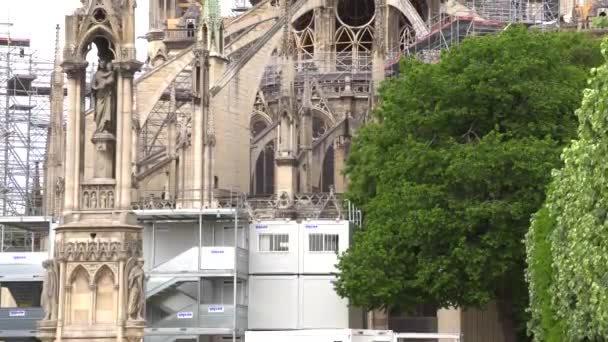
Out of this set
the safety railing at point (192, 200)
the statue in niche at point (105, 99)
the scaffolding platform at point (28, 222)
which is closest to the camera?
the statue in niche at point (105, 99)

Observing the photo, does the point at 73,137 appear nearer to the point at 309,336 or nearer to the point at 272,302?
the point at 309,336

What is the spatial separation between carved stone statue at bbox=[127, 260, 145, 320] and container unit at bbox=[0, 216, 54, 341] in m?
31.3

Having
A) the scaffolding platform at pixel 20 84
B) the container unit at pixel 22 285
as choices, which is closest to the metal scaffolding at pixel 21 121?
the scaffolding platform at pixel 20 84

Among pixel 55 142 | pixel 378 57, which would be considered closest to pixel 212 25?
pixel 378 57

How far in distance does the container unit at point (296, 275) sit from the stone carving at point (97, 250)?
3233 centimetres

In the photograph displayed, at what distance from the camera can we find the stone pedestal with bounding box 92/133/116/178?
92.1ft

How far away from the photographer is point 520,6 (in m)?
85.8

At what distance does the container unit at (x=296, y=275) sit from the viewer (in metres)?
59.7

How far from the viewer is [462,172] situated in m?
51.4

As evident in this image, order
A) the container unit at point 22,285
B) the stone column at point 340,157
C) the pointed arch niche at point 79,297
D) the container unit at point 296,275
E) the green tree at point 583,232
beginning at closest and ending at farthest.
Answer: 1. the pointed arch niche at point 79,297
2. the green tree at point 583,232
3. the container unit at point 22,285
4. the container unit at point 296,275
5. the stone column at point 340,157

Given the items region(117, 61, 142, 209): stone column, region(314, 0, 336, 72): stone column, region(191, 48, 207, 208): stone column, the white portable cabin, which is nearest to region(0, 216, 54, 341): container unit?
region(191, 48, 207, 208): stone column

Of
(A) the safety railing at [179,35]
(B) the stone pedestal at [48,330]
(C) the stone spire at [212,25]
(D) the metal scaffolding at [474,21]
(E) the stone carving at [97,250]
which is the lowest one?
(B) the stone pedestal at [48,330]

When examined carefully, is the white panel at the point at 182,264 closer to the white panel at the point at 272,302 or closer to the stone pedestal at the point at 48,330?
the white panel at the point at 272,302

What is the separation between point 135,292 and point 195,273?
31.7 metres
